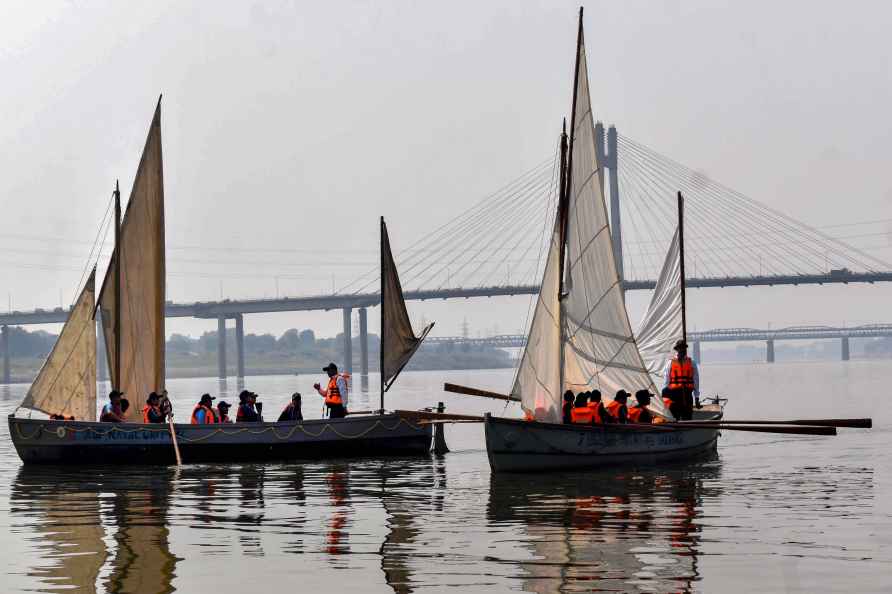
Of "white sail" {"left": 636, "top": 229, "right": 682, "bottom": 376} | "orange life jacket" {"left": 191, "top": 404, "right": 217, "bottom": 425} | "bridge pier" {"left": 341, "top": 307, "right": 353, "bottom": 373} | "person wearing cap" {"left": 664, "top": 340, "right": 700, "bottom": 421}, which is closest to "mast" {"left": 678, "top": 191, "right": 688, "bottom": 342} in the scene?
"white sail" {"left": 636, "top": 229, "right": 682, "bottom": 376}

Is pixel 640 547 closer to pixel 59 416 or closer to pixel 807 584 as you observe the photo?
pixel 807 584

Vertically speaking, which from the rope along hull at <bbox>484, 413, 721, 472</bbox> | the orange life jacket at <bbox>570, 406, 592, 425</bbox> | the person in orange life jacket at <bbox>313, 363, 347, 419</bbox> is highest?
the person in orange life jacket at <bbox>313, 363, 347, 419</bbox>

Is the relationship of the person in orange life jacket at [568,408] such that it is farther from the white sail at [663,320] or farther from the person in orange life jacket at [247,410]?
the white sail at [663,320]

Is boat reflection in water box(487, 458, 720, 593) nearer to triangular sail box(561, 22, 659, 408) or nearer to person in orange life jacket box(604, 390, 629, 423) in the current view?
person in orange life jacket box(604, 390, 629, 423)

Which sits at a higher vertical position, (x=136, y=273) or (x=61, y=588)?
(x=136, y=273)

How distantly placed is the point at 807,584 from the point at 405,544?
4.98 metres

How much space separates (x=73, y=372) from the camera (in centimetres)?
3156

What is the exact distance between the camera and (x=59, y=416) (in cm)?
3155

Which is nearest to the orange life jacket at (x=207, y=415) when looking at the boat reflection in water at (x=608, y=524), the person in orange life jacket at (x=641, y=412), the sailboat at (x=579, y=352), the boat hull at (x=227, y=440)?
the boat hull at (x=227, y=440)

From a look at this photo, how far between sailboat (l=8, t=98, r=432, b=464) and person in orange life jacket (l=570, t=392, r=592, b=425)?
354 centimetres

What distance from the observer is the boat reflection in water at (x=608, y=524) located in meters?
14.6

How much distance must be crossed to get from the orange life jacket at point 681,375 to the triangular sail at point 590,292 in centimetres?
165

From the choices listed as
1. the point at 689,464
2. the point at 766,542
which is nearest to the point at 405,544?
the point at 766,542

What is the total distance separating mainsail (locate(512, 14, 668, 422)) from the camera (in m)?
27.1
